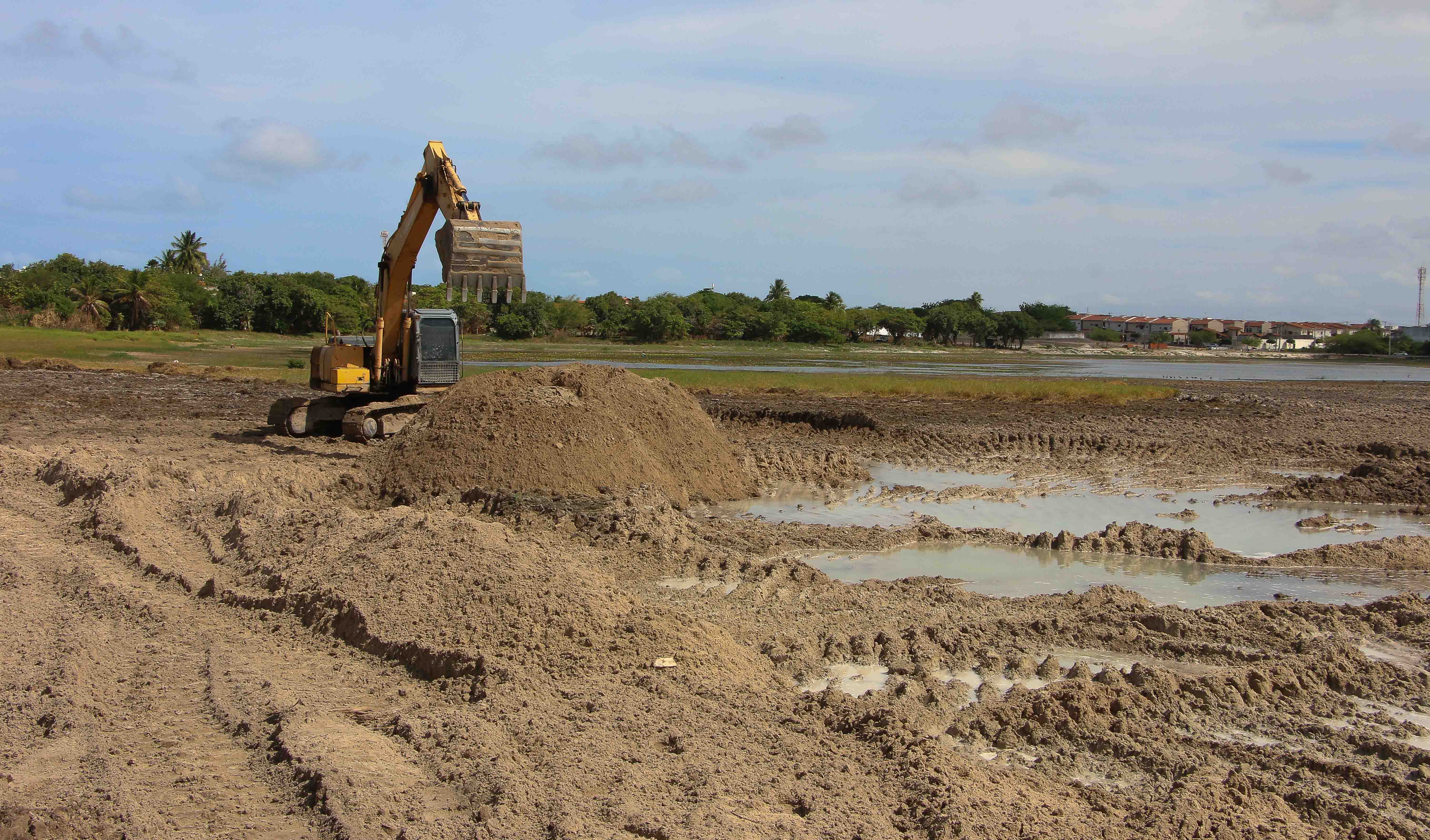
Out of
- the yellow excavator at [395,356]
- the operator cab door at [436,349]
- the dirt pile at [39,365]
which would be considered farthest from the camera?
the dirt pile at [39,365]

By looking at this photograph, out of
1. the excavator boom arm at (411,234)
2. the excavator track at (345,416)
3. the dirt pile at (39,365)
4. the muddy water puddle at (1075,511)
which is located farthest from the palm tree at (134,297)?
the muddy water puddle at (1075,511)

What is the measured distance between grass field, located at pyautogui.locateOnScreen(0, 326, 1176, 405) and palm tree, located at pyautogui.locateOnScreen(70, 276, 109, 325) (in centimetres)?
449

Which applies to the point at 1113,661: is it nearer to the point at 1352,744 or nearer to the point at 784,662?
the point at 1352,744

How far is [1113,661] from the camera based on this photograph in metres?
7.27

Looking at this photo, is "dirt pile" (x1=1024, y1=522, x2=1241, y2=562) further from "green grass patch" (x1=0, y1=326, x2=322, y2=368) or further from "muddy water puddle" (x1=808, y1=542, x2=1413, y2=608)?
"green grass patch" (x1=0, y1=326, x2=322, y2=368)

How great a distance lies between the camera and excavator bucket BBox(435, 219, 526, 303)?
43.3ft

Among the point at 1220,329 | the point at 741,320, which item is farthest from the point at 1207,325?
the point at 741,320

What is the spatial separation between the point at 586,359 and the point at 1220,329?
136 metres

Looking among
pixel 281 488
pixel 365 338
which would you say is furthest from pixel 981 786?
pixel 365 338

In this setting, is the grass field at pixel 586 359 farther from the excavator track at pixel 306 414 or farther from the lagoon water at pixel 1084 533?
the lagoon water at pixel 1084 533

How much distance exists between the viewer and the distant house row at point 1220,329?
141500 millimetres

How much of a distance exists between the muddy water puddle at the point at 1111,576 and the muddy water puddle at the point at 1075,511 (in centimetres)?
113

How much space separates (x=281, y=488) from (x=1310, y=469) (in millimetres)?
16961

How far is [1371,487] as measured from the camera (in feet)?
51.1
